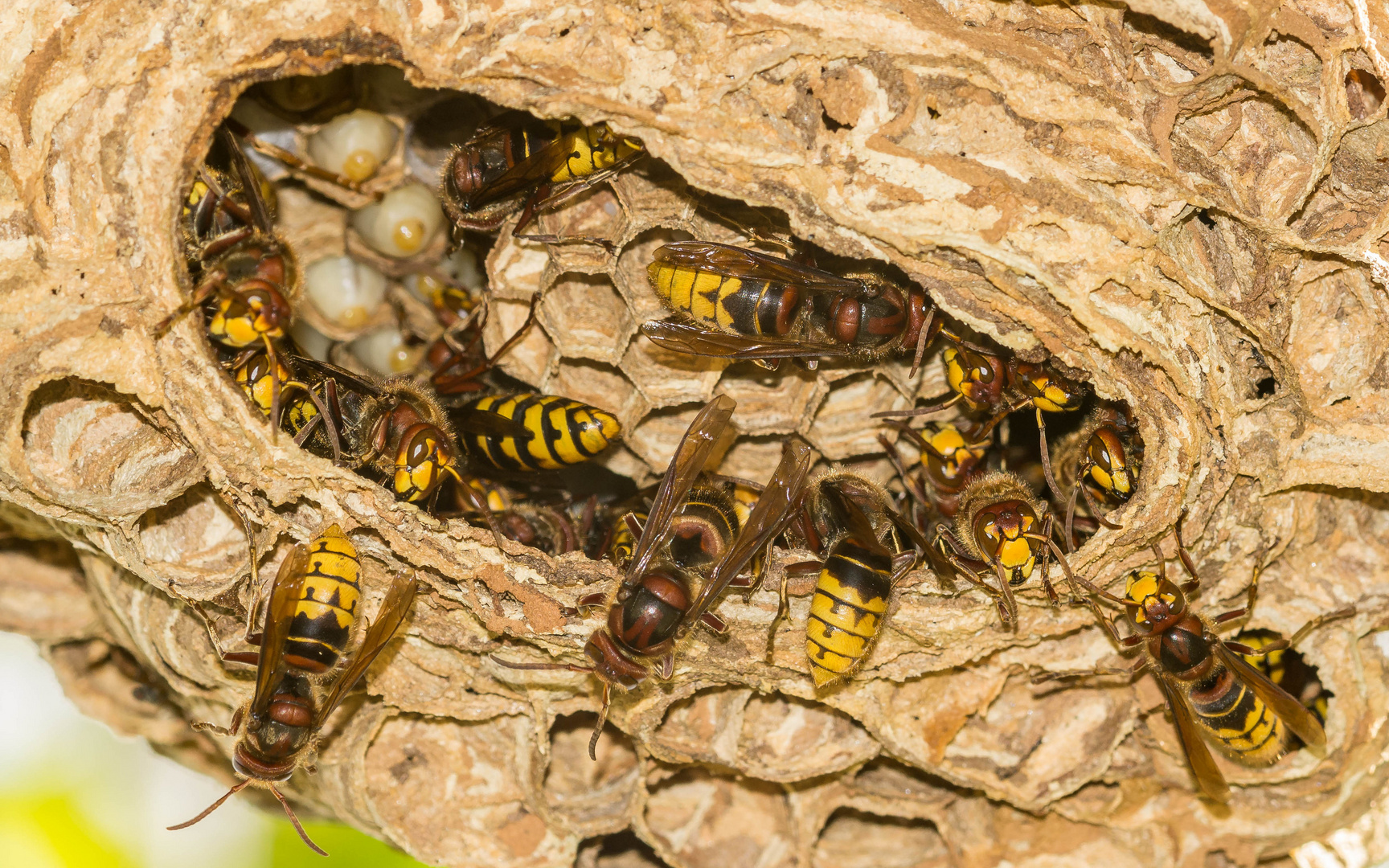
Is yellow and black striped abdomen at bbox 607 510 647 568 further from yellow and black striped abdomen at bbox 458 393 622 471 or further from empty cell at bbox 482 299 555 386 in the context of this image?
empty cell at bbox 482 299 555 386

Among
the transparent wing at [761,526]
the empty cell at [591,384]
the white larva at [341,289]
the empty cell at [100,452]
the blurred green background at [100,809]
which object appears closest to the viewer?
the empty cell at [100,452]

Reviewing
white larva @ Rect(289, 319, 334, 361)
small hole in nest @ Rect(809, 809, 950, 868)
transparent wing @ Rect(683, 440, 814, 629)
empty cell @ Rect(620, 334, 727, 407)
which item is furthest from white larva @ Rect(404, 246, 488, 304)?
small hole in nest @ Rect(809, 809, 950, 868)

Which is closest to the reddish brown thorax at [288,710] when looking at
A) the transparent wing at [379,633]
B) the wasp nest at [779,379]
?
the transparent wing at [379,633]

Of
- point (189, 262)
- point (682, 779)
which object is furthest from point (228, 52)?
point (682, 779)

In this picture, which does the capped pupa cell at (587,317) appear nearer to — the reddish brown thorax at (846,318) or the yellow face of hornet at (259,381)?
the reddish brown thorax at (846,318)

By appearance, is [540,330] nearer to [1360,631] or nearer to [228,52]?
[228,52]

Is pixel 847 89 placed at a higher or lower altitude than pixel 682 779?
higher
